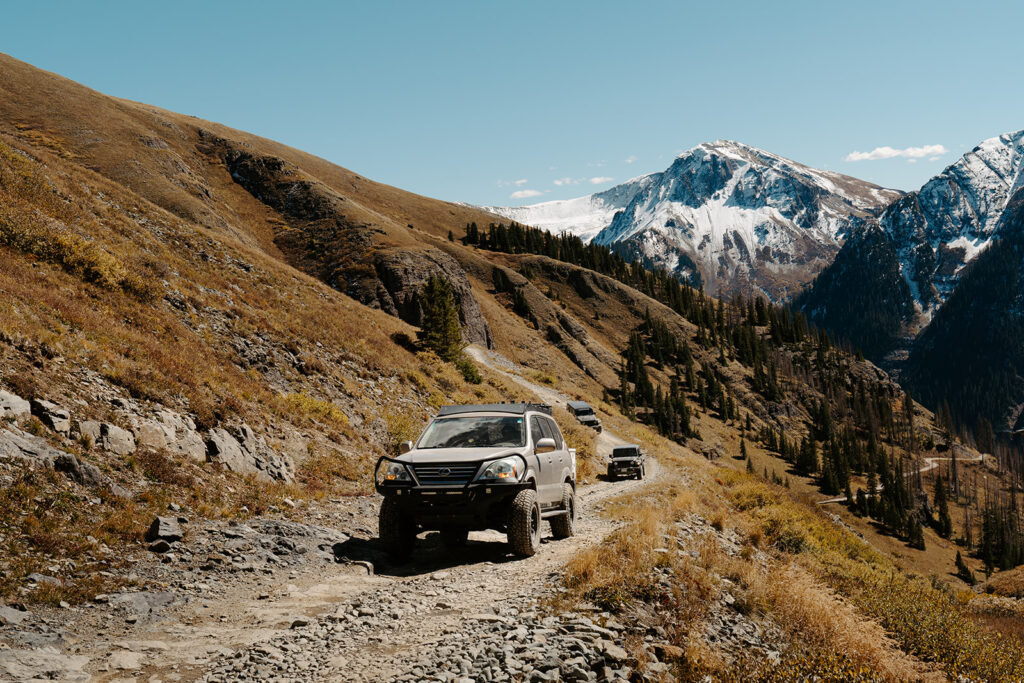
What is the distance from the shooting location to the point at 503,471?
31.8 feet

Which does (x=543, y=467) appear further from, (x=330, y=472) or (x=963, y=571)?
(x=963, y=571)

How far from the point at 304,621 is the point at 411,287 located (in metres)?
63.0

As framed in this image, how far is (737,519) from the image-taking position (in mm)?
16562

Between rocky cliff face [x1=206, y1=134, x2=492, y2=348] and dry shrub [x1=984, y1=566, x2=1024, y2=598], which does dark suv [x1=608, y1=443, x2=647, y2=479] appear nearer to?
dry shrub [x1=984, y1=566, x2=1024, y2=598]

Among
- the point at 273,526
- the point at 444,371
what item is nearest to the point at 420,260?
the point at 444,371

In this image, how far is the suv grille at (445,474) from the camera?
952cm

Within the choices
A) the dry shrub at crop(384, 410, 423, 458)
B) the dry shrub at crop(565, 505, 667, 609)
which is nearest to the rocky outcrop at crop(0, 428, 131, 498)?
the dry shrub at crop(565, 505, 667, 609)

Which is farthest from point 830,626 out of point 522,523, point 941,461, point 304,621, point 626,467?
point 941,461

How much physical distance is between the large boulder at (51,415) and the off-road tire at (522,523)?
7971 mm

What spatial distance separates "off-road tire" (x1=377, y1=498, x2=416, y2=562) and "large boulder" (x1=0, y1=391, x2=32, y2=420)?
20.4ft

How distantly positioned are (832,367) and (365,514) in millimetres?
206940

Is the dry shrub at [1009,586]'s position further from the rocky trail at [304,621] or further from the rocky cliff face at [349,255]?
the rocky cliff face at [349,255]

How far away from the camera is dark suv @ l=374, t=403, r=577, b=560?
945 cm

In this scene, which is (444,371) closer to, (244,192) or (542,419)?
(542,419)
